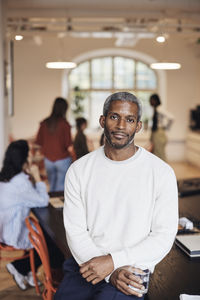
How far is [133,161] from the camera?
184cm

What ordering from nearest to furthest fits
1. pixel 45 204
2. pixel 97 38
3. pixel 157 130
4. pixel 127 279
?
pixel 127 279, pixel 45 204, pixel 157 130, pixel 97 38

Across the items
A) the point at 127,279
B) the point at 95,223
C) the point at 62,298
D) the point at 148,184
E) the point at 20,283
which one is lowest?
the point at 20,283

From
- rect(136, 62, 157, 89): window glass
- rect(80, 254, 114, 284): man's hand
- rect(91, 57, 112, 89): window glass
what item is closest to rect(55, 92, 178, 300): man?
rect(80, 254, 114, 284): man's hand

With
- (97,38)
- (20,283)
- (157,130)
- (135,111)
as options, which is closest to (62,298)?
(135,111)

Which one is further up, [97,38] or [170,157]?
[97,38]

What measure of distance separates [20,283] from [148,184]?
2020 mm

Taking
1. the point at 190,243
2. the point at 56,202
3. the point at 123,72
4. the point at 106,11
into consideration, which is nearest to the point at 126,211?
the point at 190,243

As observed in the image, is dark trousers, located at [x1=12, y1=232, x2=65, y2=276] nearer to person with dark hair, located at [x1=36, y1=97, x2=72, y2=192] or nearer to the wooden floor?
the wooden floor

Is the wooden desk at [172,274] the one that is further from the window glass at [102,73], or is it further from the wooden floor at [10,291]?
the window glass at [102,73]

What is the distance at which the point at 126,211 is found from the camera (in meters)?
1.79

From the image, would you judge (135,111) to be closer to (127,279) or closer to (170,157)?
(127,279)

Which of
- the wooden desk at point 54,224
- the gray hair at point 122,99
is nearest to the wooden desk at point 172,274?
the wooden desk at point 54,224

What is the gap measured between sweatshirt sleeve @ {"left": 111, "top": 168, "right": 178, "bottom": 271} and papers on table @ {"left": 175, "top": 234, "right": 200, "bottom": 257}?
1.40ft

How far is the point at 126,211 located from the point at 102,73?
367 inches
